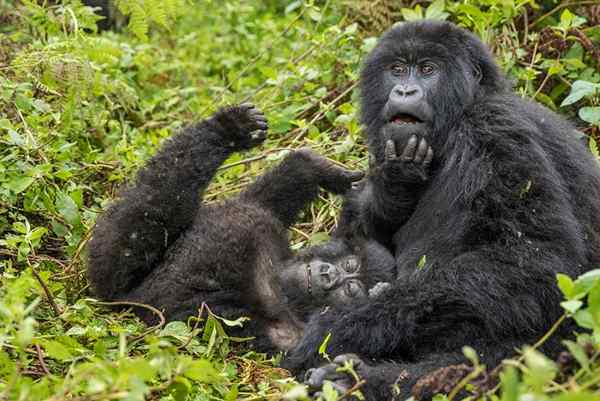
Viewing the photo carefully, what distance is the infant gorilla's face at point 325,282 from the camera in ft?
15.5

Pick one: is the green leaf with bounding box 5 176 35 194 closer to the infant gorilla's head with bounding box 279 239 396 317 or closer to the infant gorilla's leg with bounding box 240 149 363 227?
the infant gorilla's leg with bounding box 240 149 363 227

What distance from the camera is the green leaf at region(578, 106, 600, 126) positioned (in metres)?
5.27

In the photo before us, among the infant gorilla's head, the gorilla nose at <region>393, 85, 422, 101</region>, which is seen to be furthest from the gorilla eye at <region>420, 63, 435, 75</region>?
the infant gorilla's head

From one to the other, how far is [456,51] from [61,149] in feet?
7.21

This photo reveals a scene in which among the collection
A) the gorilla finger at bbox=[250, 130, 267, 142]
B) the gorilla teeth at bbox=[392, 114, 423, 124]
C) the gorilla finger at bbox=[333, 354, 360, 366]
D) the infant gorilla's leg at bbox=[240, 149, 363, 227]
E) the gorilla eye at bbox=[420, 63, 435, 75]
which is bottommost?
the infant gorilla's leg at bbox=[240, 149, 363, 227]

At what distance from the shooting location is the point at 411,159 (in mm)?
4277

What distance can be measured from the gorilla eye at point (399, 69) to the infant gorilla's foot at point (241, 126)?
0.78m

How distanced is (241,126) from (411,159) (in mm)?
1018

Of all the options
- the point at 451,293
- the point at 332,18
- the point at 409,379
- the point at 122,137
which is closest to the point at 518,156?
the point at 451,293

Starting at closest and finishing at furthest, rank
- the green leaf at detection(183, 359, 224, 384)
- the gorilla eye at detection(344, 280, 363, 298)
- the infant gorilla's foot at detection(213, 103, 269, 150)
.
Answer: the green leaf at detection(183, 359, 224, 384) < the gorilla eye at detection(344, 280, 363, 298) < the infant gorilla's foot at detection(213, 103, 269, 150)

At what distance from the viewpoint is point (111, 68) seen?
6863 mm

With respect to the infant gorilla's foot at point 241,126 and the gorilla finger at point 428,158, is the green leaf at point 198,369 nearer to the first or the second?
the gorilla finger at point 428,158

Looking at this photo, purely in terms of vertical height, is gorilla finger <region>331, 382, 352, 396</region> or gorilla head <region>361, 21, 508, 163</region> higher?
gorilla head <region>361, 21, 508, 163</region>

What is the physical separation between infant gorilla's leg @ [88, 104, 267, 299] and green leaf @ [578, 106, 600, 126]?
2044 mm
